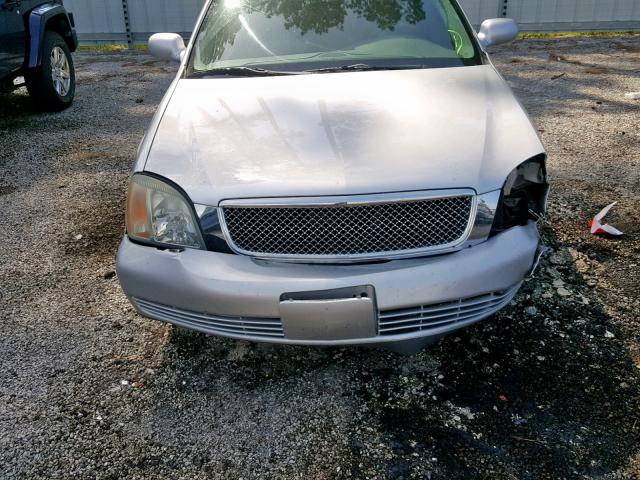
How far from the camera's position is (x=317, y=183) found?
2.13 meters

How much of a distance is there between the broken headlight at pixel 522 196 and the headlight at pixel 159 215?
110cm

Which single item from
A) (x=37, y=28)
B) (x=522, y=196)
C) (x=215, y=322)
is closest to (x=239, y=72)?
(x=215, y=322)

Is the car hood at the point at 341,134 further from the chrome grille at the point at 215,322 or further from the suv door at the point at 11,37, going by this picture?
the suv door at the point at 11,37

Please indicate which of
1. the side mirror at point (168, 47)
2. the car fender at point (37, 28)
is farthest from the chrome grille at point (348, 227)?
the car fender at point (37, 28)

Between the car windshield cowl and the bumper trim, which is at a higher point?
the car windshield cowl

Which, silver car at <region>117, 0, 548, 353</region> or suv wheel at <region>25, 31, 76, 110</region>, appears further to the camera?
suv wheel at <region>25, 31, 76, 110</region>

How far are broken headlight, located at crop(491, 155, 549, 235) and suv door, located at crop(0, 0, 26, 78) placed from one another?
16.1ft

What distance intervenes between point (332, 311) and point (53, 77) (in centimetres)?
567

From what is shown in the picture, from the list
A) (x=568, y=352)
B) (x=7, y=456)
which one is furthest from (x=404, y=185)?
(x=7, y=456)

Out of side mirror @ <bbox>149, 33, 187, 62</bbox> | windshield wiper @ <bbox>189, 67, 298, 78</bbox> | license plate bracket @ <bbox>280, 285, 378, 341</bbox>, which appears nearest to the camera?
license plate bracket @ <bbox>280, 285, 378, 341</bbox>

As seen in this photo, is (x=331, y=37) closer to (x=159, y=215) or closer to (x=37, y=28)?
(x=159, y=215)

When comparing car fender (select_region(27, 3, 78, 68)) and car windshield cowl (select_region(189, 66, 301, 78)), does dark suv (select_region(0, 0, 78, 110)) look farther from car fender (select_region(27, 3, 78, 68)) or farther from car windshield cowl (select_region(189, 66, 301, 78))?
car windshield cowl (select_region(189, 66, 301, 78))

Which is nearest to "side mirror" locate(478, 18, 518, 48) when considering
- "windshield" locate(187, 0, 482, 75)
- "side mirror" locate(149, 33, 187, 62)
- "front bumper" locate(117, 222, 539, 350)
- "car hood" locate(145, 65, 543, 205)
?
"windshield" locate(187, 0, 482, 75)

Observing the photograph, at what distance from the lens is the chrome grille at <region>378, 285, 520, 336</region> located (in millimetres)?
2113
